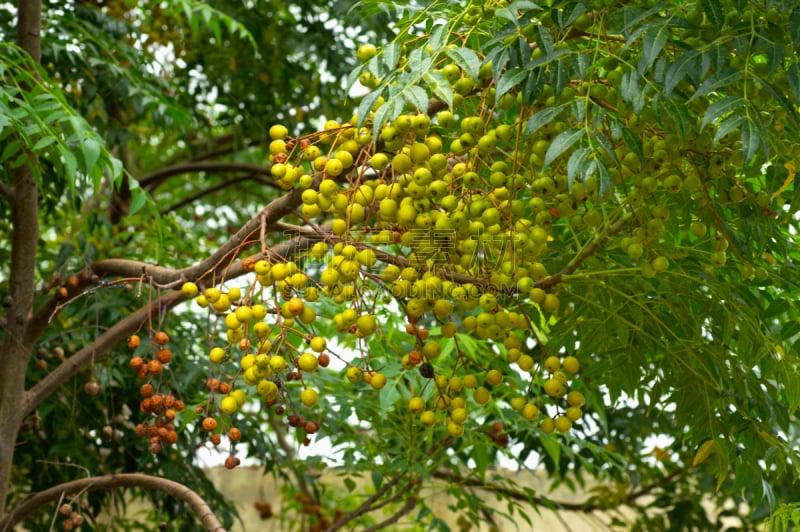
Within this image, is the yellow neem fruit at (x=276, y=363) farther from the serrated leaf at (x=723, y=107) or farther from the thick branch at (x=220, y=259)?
the serrated leaf at (x=723, y=107)

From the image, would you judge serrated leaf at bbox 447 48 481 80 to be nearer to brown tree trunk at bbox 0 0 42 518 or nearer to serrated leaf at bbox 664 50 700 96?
serrated leaf at bbox 664 50 700 96

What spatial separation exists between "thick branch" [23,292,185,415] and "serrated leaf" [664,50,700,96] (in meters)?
0.92

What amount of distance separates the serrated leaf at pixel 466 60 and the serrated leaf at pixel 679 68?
217 mm

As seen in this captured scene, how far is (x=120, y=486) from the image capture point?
67.5 inches

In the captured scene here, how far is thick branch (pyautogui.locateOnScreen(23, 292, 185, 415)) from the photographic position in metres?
1.67

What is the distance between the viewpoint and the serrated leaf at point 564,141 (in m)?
1.08

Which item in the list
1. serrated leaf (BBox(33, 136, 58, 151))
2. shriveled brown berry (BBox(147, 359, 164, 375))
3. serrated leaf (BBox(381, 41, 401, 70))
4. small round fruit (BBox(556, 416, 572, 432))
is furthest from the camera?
serrated leaf (BBox(33, 136, 58, 151))

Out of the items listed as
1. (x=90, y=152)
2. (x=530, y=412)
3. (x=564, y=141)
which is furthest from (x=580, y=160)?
(x=90, y=152)

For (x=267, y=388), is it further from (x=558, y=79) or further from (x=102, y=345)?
(x=102, y=345)

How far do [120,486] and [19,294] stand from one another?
47cm

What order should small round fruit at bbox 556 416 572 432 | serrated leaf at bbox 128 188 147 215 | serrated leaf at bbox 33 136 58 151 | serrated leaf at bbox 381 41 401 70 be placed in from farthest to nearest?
serrated leaf at bbox 128 188 147 215
serrated leaf at bbox 33 136 58 151
small round fruit at bbox 556 416 572 432
serrated leaf at bbox 381 41 401 70

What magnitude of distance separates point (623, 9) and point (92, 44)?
1845mm

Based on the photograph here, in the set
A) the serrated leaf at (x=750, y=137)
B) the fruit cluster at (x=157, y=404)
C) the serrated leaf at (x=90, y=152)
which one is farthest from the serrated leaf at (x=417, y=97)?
the serrated leaf at (x=90, y=152)

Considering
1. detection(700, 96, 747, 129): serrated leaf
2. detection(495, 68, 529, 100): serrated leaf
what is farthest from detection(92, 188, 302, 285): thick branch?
detection(700, 96, 747, 129): serrated leaf
